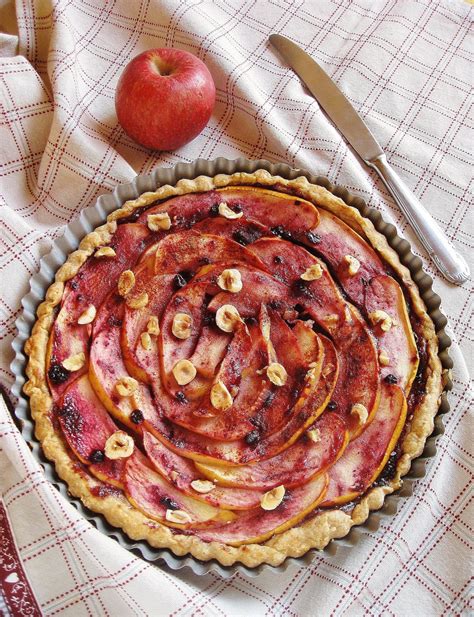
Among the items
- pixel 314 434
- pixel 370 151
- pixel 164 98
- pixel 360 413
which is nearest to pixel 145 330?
pixel 314 434

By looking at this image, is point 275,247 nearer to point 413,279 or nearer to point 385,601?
point 413,279

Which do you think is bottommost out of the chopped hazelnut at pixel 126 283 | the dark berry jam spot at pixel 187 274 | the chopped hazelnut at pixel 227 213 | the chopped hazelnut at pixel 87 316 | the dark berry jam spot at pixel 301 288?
the chopped hazelnut at pixel 87 316

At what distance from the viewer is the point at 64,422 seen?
221cm

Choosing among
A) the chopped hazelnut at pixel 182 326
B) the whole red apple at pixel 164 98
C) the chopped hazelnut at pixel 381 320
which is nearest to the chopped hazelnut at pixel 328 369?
the chopped hazelnut at pixel 381 320

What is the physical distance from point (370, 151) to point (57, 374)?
1692mm

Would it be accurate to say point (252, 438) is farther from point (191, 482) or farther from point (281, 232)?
point (281, 232)

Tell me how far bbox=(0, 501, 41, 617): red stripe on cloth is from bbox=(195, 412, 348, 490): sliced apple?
0.58 m

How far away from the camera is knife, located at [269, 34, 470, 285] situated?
9.43 feet

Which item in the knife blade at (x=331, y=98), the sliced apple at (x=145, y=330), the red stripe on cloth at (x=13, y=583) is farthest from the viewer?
the knife blade at (x=331, y=98)

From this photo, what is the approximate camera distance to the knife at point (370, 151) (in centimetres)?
287

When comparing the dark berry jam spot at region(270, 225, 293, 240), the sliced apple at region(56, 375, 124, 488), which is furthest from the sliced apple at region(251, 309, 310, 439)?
the sliced apple at region(56, 375, 124, 488)

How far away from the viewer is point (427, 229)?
2.91 metres

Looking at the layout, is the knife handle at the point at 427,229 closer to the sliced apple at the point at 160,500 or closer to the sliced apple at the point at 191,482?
the sliced apple at the point at 191,482

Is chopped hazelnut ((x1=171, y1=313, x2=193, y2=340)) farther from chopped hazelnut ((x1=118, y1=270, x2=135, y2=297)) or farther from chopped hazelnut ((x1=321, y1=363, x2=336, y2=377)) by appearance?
chopped hazelnut ((x1=321, y1=363, x2=336, y2=377))
